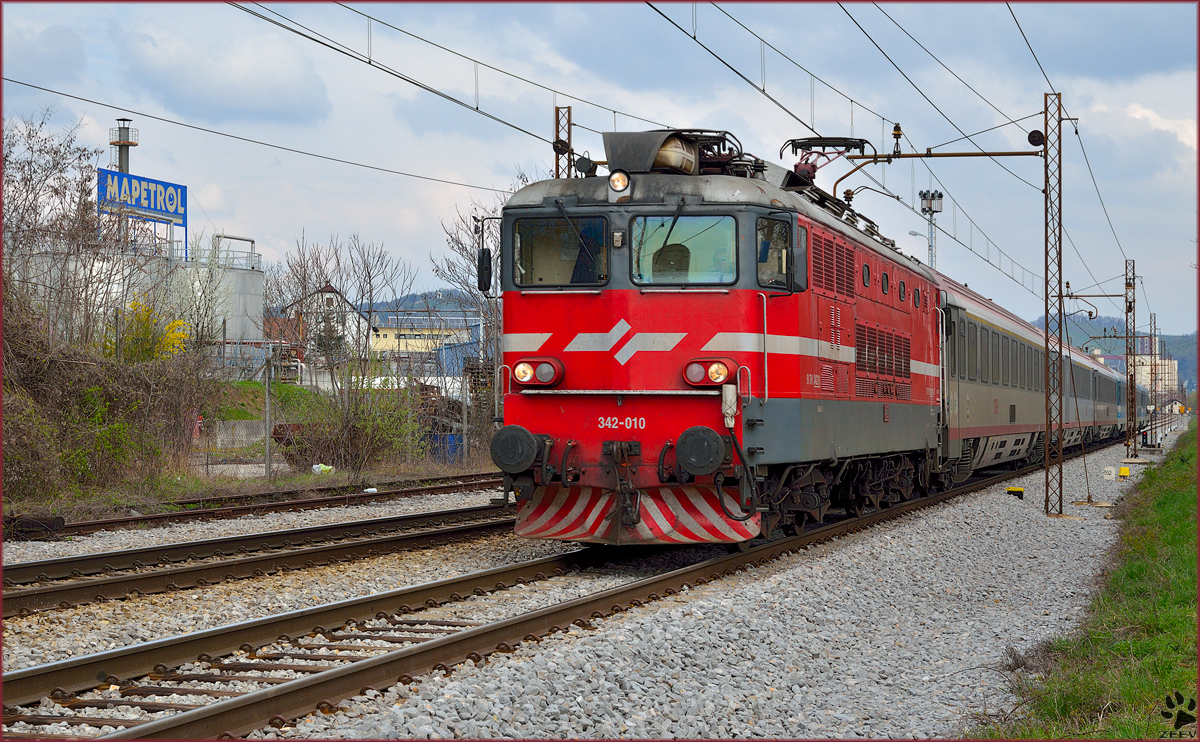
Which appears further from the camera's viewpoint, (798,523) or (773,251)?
(798,523)

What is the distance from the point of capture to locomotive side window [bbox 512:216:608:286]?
10.4m

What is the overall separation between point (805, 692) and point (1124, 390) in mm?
54503

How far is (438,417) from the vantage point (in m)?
27.7

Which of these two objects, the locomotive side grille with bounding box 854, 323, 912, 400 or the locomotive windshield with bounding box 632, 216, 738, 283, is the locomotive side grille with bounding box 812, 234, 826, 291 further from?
the locomotive side grille with bounding box 854, 323, 912, 400

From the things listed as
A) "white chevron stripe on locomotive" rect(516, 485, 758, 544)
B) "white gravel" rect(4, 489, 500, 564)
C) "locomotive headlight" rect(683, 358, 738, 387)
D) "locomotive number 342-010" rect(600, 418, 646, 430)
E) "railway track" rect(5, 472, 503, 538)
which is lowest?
"white gravel" rect(4, 489, 500, 564)

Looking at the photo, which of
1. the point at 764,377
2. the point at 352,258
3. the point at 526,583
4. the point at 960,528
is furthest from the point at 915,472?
the point at 352,258

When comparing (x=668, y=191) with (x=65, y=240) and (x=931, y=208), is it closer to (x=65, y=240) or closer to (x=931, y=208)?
(x=65, y=240)

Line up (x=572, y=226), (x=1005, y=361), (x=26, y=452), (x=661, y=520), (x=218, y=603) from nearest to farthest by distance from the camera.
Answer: (x=218, y=603), (x=661, y=520), (x=572, y=226), (x=26, y=452), (x=1005, y=361)

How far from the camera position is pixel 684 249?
407 inches

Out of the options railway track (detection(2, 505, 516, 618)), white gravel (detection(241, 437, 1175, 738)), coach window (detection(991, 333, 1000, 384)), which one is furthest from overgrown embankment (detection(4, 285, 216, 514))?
coach window (detection(991, 333, 1000, 384))

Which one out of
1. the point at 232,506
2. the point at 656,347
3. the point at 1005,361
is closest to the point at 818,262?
the point at 656,347

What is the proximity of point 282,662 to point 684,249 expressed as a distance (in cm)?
545

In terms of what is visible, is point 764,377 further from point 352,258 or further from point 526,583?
point 352,258

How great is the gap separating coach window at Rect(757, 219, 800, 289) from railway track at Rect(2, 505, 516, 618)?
5.23 m
